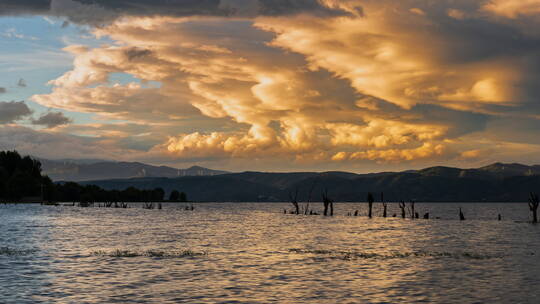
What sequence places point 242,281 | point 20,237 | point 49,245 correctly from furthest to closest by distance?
point 20,237, point 49,245, point 242,281

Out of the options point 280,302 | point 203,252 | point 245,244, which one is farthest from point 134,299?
point 245,244

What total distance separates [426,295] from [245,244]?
30.8 meters

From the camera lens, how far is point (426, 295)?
1115 inches

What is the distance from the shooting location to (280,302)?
26.0m

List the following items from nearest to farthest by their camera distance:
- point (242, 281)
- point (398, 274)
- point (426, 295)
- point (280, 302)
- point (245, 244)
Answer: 1. point (280, 302)
2. point (426, 295)
3. point (242, 281)
4. point (398, 274)
5. point (245, 244)

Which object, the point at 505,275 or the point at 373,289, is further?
the point at 505,275

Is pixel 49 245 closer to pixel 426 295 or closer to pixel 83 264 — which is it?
pixel 83 264

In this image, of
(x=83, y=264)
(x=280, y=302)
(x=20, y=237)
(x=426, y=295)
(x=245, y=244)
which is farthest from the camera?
(x=20, y=237)

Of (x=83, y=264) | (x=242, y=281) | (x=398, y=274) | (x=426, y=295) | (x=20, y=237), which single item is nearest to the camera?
(x=426, y=295)

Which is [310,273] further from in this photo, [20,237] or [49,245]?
[20,237]

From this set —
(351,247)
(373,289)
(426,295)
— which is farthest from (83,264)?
(351,247)

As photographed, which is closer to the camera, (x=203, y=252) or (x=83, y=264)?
(x=83, y=264)

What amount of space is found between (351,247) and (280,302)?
30.6 m

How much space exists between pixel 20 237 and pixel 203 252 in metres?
28.8
